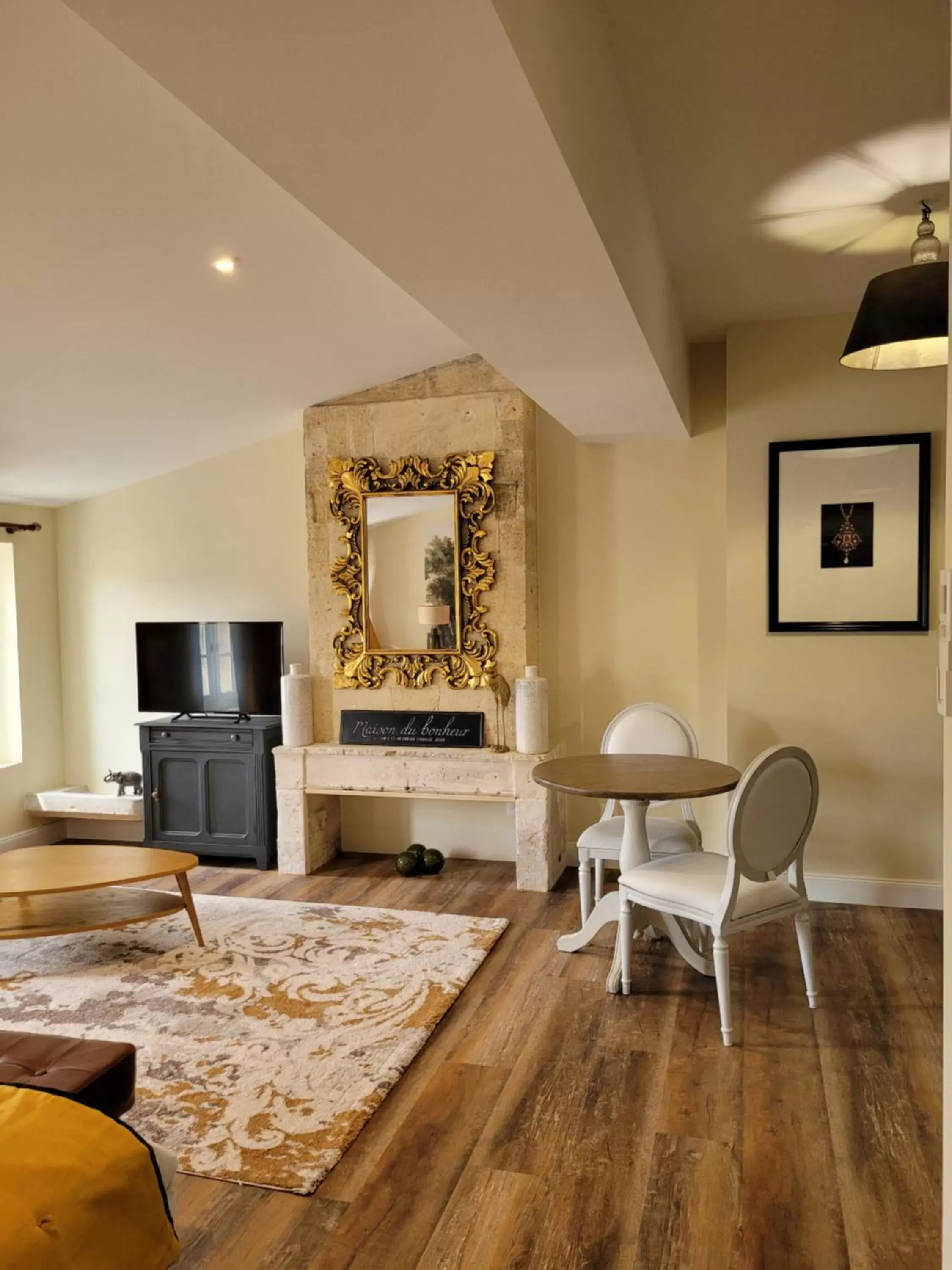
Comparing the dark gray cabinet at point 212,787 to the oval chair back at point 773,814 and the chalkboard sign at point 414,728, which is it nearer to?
the chalkboard sign at point 414,728

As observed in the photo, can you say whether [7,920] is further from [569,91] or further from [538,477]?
[569,91]

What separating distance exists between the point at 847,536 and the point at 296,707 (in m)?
2.86

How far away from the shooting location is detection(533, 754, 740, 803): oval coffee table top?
3.27 m

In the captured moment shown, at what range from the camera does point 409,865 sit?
16.0ft

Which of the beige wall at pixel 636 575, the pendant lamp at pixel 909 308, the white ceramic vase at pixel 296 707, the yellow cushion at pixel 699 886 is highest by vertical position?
the pendant lamp at pixel 909 308

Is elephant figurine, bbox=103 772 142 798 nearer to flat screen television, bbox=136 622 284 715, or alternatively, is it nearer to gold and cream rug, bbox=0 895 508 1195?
flat screen television, bbox=136 622 284 715

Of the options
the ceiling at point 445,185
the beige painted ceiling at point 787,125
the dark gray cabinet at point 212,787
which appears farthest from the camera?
the dark gray cabinet at point 212,787

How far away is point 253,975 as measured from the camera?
359cm

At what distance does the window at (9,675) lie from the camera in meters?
5.64

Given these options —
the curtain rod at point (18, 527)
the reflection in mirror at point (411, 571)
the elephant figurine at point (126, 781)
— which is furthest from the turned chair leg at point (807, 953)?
the curtain rod at point (18, 527)

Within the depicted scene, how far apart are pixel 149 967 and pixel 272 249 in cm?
274

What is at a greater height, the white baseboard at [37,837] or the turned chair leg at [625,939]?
the turned chair leg at [625,939]

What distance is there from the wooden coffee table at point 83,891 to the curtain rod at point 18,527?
213 cm

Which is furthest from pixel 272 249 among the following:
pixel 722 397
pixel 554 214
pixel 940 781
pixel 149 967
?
pixel 940 781
